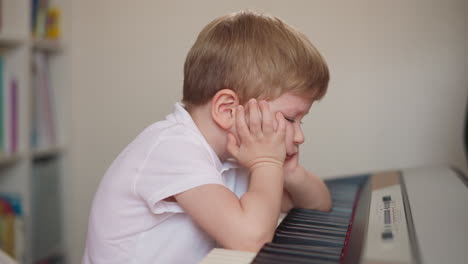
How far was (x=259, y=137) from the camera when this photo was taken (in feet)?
2.26

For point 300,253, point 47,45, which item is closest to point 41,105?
point 47,45

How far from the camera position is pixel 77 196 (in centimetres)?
169

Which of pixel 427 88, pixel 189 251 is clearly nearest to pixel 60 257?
→ pixel 189 251

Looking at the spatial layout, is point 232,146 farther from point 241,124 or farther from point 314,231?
point 314,231

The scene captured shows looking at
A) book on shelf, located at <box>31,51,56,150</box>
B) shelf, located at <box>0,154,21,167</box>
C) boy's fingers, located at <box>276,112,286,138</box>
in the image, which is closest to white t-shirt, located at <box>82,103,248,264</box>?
boy's fingers, located at <box>276,112,286,138</box>

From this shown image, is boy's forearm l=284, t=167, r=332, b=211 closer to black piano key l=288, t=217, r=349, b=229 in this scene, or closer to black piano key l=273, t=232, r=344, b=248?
black piano key l=288, t=217, r=349, b=229

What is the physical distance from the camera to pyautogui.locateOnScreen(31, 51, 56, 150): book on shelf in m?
1.60

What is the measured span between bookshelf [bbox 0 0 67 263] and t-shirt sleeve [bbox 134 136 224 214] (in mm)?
886

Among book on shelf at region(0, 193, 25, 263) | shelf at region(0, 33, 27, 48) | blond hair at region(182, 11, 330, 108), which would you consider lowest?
book on shelf at region(0, 193, 25, 263)

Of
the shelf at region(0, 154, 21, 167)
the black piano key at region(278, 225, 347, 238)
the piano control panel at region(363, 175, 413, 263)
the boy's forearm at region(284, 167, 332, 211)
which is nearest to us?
the piano control panel at region(363, 175, 413, 263)

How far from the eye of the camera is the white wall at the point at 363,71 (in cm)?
126

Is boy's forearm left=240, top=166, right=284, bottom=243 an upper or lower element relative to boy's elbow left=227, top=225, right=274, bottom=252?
upper

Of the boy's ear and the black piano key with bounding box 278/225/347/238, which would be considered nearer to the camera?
the black piano key with bounding box 278/225/347/238

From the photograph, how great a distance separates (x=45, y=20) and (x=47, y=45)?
0.12 meters
